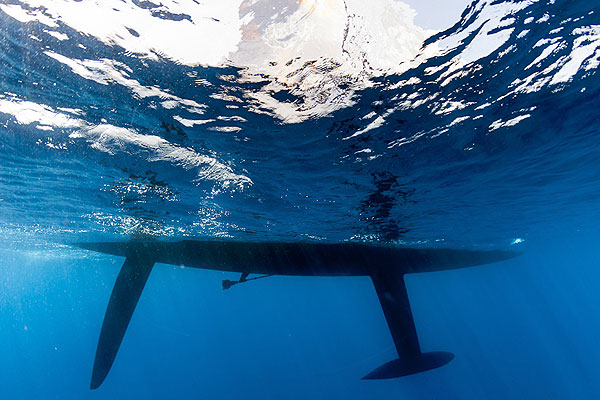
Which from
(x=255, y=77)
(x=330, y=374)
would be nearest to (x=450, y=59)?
(x=255, y=77)

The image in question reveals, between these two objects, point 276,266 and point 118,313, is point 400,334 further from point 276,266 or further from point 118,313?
point 118,313

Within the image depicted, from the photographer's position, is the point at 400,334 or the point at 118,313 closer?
the point at 400,334

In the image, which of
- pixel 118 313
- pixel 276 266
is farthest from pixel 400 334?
pixel 118 313

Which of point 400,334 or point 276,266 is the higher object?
point 276,266

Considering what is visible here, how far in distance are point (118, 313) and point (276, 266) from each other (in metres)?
4.70

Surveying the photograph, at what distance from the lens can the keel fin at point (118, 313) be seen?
839 cm

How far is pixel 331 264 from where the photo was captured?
9.82 metres

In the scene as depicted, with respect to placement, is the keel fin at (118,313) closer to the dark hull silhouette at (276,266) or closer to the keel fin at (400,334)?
the dark hull silhouette at (276,266)

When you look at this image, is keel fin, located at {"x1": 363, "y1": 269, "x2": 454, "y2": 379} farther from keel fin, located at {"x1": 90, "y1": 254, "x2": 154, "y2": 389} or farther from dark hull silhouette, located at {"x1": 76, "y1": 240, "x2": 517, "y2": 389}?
keel fin, located at {"x1": 90, "y1": 254, "x2": 154, "y2": 389}

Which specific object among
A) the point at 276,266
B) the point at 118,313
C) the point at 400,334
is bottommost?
the point at 400,334

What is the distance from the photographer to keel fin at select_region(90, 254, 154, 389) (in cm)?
839

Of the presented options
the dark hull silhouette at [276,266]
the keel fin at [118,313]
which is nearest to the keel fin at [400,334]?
the dark hull silhouette at [276,266]

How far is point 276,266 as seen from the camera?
9820 mm

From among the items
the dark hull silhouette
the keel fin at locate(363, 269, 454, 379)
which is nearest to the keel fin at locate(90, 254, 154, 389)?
the dark hull silhouette
